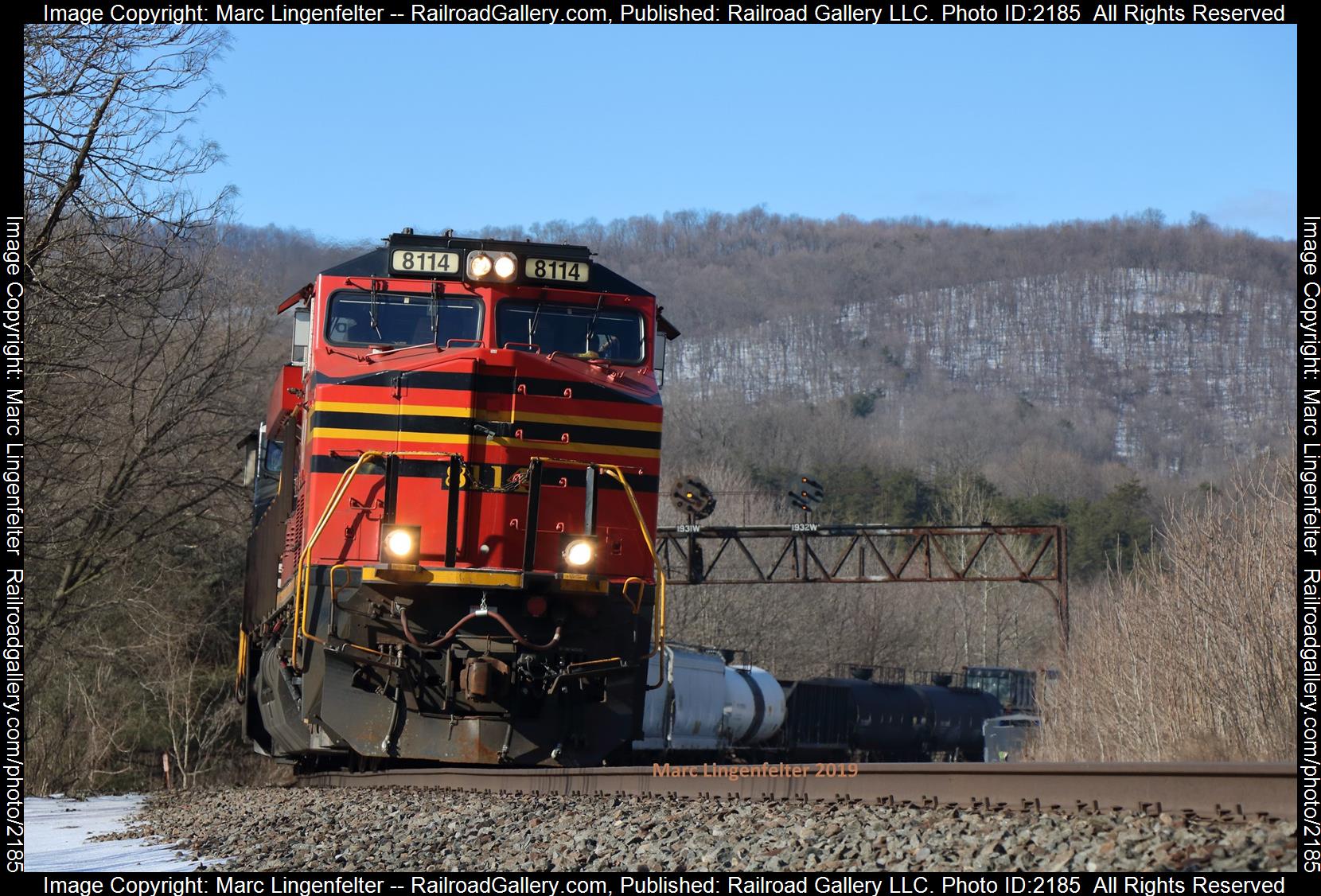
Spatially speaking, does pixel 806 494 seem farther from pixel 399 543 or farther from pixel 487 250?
pixel 399 543

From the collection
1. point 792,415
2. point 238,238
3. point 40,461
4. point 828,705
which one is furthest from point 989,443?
point 40,461

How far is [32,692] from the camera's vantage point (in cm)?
2484

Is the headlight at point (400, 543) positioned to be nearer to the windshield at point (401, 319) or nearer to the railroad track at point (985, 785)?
the windshield at point (401, 319)

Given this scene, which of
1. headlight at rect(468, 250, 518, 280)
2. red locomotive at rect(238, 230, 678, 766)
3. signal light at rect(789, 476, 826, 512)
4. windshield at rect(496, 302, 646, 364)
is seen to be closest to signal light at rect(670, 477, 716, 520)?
signal light at rect(789, 476, 826, 512)

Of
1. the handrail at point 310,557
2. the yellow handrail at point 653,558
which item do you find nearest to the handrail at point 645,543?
the yellow handrail at point 653,558

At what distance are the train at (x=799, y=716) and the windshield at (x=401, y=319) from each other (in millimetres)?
10353

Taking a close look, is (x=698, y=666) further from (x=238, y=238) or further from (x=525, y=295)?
(x=238, y=238)

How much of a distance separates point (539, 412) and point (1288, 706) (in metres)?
7.69

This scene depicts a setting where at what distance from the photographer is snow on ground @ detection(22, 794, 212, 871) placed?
9.04 meters

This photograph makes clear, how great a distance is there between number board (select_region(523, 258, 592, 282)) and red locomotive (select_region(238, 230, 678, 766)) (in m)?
0.01

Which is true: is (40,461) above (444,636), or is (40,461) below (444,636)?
above

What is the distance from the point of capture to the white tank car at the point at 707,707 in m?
21.7

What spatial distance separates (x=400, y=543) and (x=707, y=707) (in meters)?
13.7

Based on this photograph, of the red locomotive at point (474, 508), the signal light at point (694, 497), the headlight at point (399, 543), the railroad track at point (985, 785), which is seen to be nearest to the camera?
the railroad track at point (985, 785)
